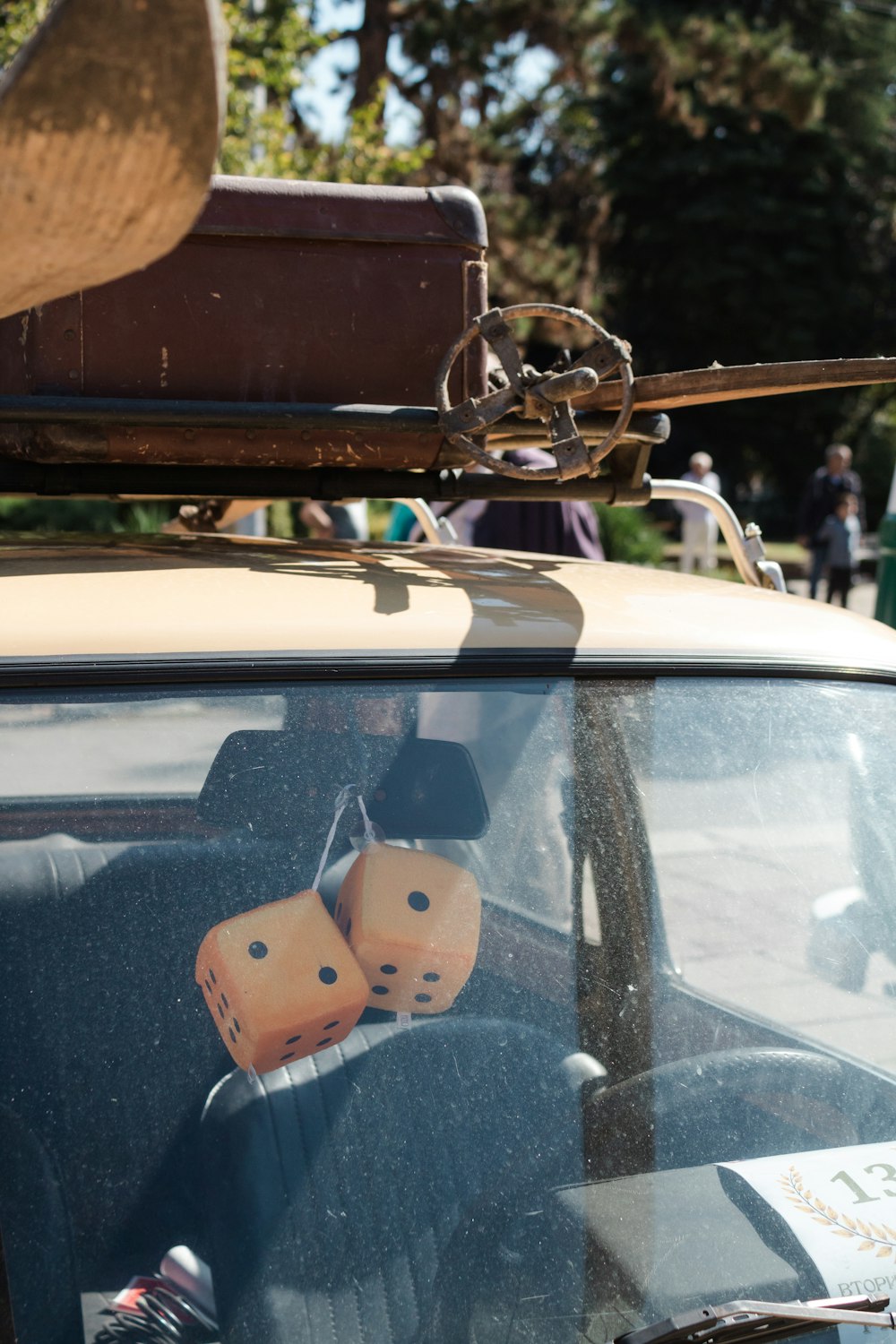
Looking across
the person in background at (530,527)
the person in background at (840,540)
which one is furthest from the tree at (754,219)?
the person in background at (530,527)

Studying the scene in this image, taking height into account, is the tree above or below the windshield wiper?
above

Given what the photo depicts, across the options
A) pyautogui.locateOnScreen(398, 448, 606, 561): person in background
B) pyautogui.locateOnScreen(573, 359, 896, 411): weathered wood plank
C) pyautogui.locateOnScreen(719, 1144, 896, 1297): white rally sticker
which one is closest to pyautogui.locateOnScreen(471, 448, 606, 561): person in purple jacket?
pyautogui.locateOnScreen(398, 448, 606, 561): person in background

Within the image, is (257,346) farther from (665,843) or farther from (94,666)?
(665,843)

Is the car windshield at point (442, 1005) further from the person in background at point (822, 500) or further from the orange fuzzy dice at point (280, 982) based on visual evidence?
the person in background at point (822, 500)

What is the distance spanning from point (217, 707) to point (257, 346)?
2.31ft

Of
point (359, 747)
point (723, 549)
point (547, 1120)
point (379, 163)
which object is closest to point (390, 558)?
point (359, 747)

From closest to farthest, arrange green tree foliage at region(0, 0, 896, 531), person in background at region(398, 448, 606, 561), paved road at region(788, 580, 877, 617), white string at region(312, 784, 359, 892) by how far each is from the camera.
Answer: white string at region(312, 784, 359, 892) → person in background at region(398, 448, 606, 561) → paved road at region(788, 580, 877, 617) → green tree foliage at region(0, 0, 896, 531)

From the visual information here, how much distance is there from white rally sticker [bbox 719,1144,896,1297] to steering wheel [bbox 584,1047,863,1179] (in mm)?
24

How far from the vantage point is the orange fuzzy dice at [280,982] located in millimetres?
1427

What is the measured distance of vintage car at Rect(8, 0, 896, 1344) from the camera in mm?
1317

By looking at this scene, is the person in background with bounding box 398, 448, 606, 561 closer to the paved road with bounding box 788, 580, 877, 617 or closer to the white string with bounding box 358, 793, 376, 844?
the white string with bounding box 358, 793, 376, 844

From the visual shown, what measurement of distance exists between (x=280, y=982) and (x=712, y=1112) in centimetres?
51

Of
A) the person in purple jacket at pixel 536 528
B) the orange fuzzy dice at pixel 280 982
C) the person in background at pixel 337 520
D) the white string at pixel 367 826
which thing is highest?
the white string at pixel 367 826

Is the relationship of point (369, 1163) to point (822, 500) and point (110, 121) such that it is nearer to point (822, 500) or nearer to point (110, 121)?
point (110, 121)
